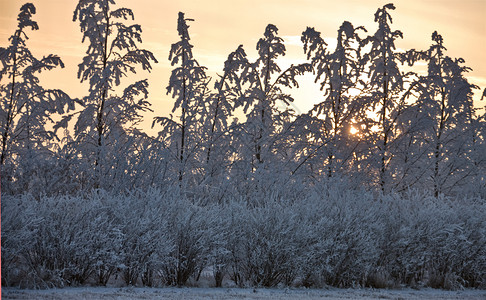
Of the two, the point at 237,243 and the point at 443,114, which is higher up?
the point at 443,114

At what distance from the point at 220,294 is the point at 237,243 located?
1.43 metres

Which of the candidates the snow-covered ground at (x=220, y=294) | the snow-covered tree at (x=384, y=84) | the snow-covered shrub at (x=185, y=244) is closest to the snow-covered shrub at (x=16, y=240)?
the snow-covered ground at (x=220, y=294)

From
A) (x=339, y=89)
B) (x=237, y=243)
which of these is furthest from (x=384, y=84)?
(x=237, y=243)

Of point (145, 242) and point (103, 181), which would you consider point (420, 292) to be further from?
point (103, 181)

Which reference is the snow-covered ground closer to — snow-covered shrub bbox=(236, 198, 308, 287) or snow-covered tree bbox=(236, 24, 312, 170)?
snow-covered shrub bbox=(236, 198, 308, 287)

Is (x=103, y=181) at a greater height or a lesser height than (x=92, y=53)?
lesser

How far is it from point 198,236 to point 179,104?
10.3 metres

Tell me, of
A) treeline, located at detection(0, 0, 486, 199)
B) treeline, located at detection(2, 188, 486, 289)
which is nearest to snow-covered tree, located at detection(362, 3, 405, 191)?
treeline, located at detection(0, 0, 486, 199)

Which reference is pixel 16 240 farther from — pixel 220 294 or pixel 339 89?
pixel 339 89

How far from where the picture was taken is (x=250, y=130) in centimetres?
2109

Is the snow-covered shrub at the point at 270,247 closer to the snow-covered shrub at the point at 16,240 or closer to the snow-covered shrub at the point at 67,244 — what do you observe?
the snow-covered shrub at the point at 67,244

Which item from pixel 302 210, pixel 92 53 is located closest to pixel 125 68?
pixel 92 53

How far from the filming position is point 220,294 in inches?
396

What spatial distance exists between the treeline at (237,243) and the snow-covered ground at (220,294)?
0.41m
